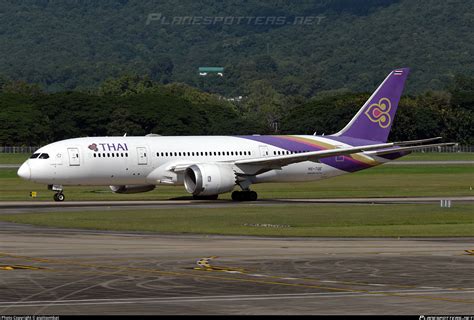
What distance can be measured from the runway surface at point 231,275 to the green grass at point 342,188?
34.6m

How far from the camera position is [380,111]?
81312 millimetres

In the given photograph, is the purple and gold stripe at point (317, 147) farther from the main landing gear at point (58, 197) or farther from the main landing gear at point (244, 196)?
the main landing gear at point (58, 197)

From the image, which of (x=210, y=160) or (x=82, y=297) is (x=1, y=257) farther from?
(x=210, y=160)

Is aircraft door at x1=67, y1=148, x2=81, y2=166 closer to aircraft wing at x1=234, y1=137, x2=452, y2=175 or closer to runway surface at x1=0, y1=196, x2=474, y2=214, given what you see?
A: runway surface at x1=0, y1=196, x2=474, y2=214

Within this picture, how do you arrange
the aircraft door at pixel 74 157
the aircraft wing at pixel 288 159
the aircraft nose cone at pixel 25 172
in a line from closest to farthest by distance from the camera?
1. the aircraft nose cone at pixel 25 172
2. the aircraft door at pixel 74 157
3. the aircraft wing at pixel 288 159

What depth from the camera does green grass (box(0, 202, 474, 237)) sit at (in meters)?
50.3

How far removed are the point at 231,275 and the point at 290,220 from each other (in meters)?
22.4

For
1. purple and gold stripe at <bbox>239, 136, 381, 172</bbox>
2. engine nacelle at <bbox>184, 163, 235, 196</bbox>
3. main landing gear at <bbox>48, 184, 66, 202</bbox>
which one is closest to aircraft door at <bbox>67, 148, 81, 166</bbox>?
main landing gear at <bbox>48, 184, 66, 202</bbox>

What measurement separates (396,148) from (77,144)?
74.6ft

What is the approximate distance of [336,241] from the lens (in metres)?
45.3

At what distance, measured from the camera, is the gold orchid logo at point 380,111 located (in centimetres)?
8119

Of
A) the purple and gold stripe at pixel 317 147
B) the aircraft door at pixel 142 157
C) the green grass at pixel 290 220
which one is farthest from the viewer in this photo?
the purple and gold stripe at pixel 317 147

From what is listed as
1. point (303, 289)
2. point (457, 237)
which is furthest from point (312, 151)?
point (303, 289)

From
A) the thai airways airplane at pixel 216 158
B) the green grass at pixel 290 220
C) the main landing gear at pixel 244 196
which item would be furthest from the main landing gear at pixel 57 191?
the green grass at pixel 290 220
